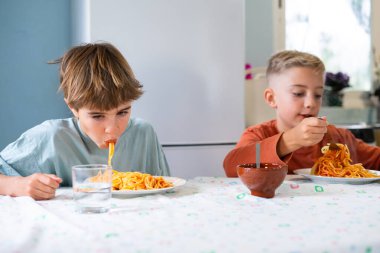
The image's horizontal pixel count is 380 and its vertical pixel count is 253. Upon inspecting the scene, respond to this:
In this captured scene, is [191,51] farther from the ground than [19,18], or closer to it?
closer to it

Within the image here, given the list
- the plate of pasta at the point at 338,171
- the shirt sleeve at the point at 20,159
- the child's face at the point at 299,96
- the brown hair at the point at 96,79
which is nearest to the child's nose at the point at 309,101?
the child's face at the point at 299,96

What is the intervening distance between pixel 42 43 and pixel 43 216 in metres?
1.54

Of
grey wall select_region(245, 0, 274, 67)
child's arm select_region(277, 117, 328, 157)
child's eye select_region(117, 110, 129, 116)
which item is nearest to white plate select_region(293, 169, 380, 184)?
child's arm select_region(277, 117, 328, 157)

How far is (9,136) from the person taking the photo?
7.09 feet

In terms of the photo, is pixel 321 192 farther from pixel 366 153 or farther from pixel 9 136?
pixel 9 136

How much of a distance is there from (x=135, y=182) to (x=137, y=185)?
1cm

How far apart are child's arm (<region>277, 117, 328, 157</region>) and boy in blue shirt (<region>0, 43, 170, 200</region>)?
1.49 feet

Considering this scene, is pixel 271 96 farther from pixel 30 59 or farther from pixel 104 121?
pixel 30 59

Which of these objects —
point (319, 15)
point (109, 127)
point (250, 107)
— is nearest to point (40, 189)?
point (109, 127)

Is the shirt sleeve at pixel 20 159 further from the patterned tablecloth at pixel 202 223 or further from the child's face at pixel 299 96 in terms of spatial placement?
the child's face at pixel 299 96

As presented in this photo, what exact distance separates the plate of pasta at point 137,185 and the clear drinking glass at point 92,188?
0.35ft

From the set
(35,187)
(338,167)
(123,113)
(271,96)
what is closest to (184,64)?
(271,96)

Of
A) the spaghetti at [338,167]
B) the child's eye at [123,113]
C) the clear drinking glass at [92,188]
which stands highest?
the child's eye at [123,113]

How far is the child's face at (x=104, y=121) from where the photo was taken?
4.23ft
